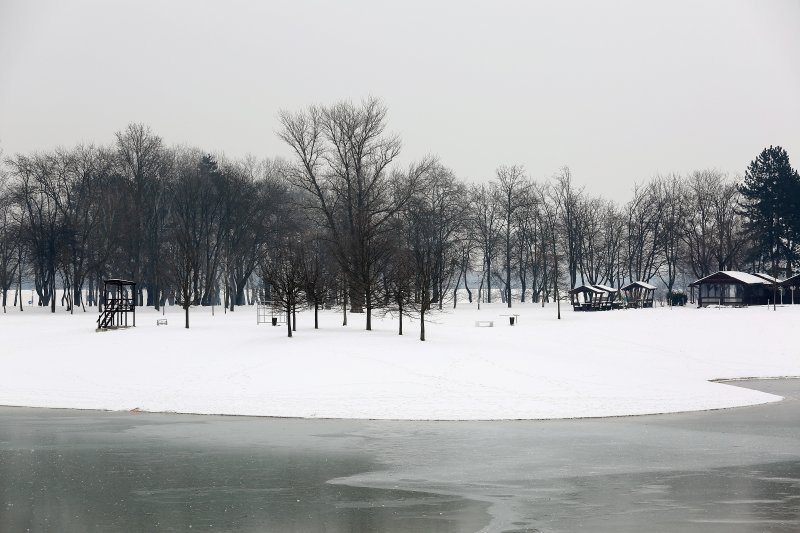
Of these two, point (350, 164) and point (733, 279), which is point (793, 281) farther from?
point (350, 164)

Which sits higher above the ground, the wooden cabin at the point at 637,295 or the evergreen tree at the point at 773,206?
the evergreen tree at the point at 773,206

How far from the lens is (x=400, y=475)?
2089cm

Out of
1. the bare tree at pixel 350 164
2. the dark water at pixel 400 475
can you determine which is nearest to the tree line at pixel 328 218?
the bare tree at pixel 350 164

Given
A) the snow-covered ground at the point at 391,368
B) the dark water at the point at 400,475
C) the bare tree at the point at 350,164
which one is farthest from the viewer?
the bare tree at the point at 350,164

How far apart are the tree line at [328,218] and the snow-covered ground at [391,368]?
15.0 m

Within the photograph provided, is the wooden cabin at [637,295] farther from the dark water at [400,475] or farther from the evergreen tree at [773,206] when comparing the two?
the dark water at [400,475]

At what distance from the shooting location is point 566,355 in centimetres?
5150

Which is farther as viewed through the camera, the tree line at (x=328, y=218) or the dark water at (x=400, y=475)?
the tree line at (x=328, y=218)

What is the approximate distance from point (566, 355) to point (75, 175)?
65.9m

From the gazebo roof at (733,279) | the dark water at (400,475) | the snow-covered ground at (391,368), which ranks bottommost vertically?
the dark water at (400,475)

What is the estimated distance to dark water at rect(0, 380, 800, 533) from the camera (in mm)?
16188

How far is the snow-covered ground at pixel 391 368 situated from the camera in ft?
117

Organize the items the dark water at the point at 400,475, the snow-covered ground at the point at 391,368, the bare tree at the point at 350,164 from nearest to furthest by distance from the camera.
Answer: the dark water at the point at 400,475
the snow-covered ground at the point at 391,368
the bare tree at the point at 350,164

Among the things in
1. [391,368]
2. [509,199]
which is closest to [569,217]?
[509,199]
